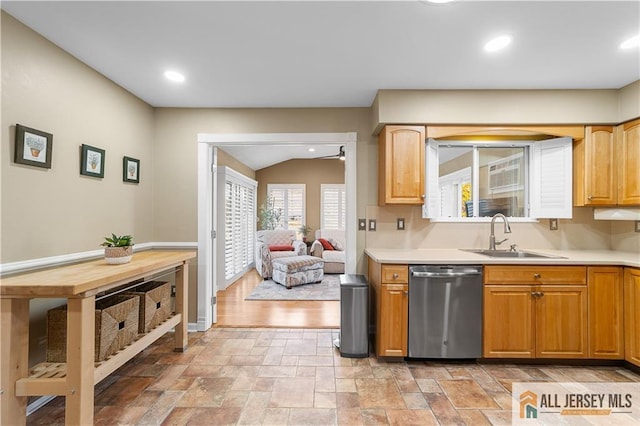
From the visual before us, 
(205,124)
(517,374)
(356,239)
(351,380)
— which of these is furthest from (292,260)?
(517,374)

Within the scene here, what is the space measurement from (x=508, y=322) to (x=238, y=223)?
5.04m

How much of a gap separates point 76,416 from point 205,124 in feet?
9.15

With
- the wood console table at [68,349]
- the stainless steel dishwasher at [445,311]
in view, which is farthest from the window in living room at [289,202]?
the wood console table at [68,349]

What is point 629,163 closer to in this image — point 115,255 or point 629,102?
point 629,102

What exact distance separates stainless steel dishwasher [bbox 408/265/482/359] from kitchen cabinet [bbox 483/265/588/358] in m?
0.09

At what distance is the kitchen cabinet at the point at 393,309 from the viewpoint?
2670 mm

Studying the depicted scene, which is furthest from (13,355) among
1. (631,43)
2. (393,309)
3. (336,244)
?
(336,244)

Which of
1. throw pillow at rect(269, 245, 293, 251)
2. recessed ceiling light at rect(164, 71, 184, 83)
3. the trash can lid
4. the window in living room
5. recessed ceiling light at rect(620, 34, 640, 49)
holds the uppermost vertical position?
recessed ceiling light at rect(620, 34, 640, 49)

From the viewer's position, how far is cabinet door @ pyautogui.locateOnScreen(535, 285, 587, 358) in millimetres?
2598

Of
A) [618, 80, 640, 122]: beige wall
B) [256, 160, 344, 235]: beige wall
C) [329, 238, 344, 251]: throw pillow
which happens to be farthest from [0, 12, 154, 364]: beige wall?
[256, 160, 344, 235]: beige wall

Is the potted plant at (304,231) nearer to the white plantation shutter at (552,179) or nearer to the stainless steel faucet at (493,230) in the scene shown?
the stainless steel faucet at (493,230)

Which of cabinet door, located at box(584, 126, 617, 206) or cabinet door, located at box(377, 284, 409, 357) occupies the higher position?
cabinet door, located at box(584, 126, 617, 206)

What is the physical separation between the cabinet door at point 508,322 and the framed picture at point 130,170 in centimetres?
345

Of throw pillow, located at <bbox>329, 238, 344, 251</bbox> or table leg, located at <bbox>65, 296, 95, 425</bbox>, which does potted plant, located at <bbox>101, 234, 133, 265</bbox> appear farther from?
throw pillow, located at <bbox>329, 238, 344, 251</bbox>
